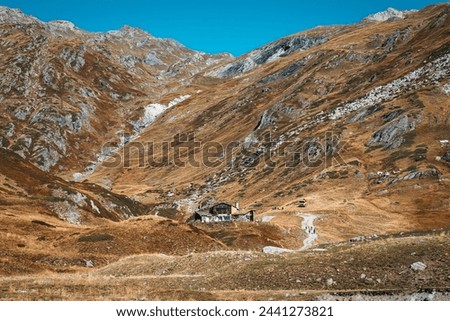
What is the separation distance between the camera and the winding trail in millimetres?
85594

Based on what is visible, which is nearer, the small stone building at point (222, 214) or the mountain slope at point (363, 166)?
the mountain slope at point (363, 166)

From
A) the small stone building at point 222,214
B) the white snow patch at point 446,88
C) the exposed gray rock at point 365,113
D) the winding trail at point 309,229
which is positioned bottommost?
the winding trail at point 309,229

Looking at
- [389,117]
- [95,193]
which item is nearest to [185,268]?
[95,193]

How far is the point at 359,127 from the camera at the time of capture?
169875 mm

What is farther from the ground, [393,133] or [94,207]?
[393,133]

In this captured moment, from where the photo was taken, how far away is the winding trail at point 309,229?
85594 mm

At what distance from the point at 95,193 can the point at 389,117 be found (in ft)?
334

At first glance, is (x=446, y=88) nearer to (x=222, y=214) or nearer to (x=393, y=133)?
(x=393, y=133)

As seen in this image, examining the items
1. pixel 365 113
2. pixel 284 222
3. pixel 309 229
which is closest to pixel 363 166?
pixel 365 113

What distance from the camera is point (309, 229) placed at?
9425cm

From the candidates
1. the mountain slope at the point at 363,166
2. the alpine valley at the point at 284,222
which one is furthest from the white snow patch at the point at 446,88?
the mountain slope at the point at 363,166

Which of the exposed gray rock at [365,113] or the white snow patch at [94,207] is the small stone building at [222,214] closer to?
the white snow patch at [94,207]

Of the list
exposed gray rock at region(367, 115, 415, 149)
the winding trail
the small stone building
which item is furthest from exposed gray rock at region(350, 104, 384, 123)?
the winding trail

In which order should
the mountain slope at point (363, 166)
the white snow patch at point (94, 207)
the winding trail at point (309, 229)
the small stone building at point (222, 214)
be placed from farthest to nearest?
the small stone building at point (222, 214), the white snow patch at point (94, 207), the mountain slope at point (363, 166), the winding trail at point (309, 229)
